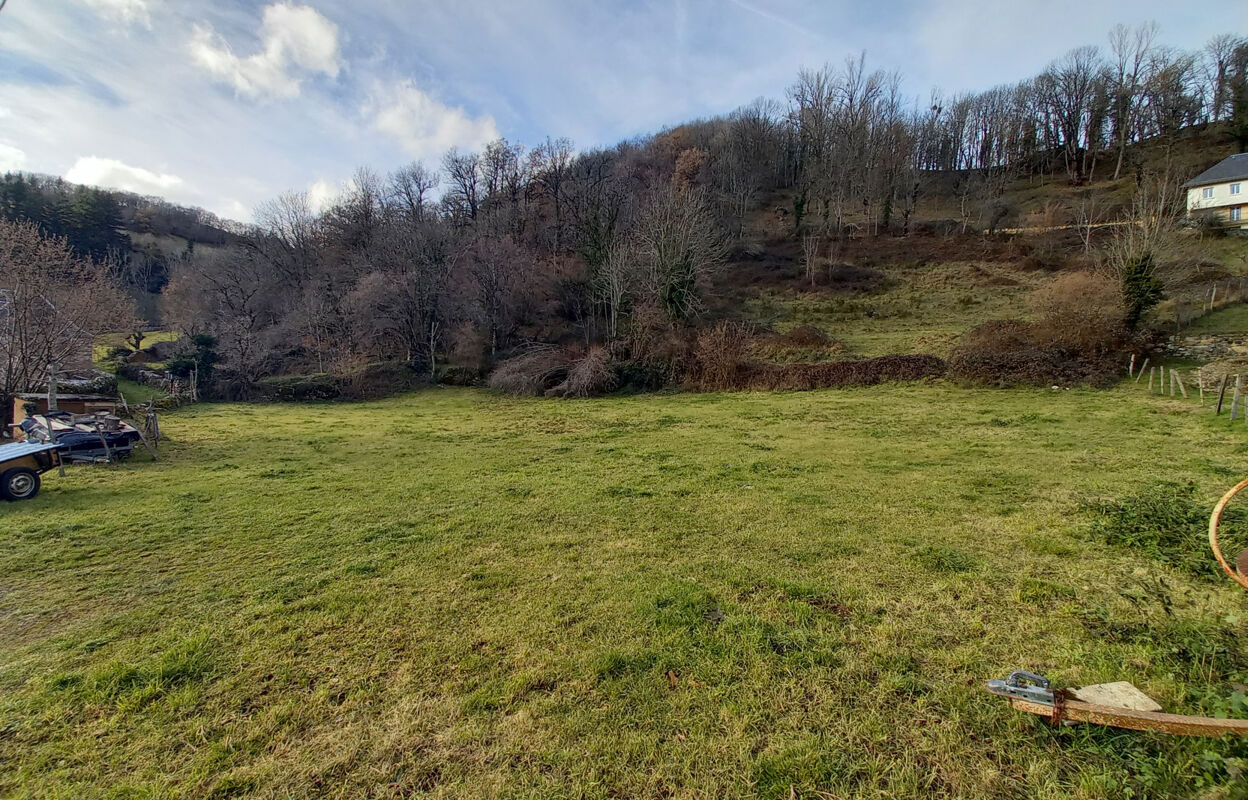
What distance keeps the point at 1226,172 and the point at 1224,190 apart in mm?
1499

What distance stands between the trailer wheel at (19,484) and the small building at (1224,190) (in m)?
56.7

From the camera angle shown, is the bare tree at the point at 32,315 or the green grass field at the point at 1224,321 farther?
the green grass field at the point at 1224,321

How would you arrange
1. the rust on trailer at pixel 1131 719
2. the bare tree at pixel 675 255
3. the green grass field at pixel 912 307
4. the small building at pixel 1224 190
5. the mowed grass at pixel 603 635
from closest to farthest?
1. the rust on trailer at pixel 1131 719
2. the mowed grass at pixel 603 635
3. the green grass field at pixel 912 307
4. the bare tree at pixel 675 255
5. the small building at pixel 1224 190

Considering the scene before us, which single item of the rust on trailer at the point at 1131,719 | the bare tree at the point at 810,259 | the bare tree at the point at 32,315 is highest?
the bare tree at the point at 810,259

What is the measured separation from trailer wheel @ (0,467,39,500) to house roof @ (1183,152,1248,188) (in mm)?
58533

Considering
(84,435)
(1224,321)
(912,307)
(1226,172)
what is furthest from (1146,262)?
(1226,172)

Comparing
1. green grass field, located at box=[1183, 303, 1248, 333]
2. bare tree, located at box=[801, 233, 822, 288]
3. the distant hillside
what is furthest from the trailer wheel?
the distant hillside

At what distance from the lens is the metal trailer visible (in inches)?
280

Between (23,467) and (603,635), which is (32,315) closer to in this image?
(23,467)

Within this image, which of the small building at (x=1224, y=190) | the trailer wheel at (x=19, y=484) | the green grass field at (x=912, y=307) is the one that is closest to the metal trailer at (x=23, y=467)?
the trailer wheel at (x=19, y=484)

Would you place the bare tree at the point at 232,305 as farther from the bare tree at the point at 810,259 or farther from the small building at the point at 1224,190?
the small building at the point at 1224,190

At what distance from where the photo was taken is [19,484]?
725cm

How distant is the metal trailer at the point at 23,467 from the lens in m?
7.12

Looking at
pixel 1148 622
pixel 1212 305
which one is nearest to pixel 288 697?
pixel 1148 622
